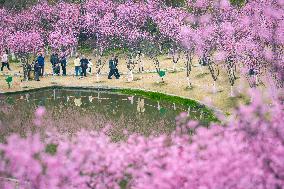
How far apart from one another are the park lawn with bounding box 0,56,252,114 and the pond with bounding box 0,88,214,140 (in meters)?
1.23

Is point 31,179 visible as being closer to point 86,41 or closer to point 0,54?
point 0,54

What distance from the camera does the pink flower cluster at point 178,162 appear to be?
1193 cm

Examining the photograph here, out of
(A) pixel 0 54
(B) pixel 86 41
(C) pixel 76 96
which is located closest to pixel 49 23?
(B) pixel 86 41

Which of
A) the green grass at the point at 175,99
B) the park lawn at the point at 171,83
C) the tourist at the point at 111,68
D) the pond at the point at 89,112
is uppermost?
the tourist at the point at 111,68

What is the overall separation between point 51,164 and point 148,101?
76.0 ft

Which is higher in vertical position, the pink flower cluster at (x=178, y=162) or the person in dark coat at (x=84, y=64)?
the person in dark coat at (x=84, y=64)

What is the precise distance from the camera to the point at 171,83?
3866 centimetres

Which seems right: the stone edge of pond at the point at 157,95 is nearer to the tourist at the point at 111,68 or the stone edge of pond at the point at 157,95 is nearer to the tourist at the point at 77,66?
the tourist at the point at 111,68

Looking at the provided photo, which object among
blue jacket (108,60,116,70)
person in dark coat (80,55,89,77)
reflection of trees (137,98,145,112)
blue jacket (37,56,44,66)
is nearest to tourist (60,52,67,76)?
blue jacket (37,56,44,66)

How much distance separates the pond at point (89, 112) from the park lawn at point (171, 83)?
1233mm

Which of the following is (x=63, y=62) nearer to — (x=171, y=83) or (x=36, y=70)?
(x=36, y=70)

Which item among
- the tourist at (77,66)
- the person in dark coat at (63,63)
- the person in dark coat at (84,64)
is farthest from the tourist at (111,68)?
the person in dark coat at (63,63)

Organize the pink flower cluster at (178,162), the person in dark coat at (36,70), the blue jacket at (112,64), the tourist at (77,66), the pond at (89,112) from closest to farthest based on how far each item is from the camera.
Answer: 1. the pink flower cluster at (178,162)
2. the pond at (89,112)
3. the blue jacket at (112,64)
4. the person in dark coat at (36,70)
5. the tourist at (77,66)

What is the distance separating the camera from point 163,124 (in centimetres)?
2950
